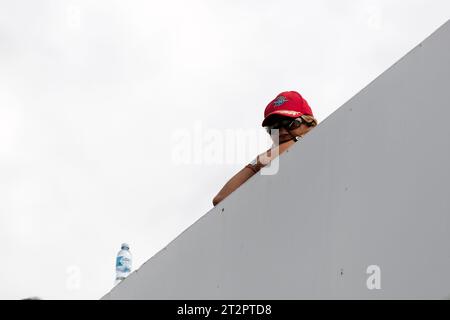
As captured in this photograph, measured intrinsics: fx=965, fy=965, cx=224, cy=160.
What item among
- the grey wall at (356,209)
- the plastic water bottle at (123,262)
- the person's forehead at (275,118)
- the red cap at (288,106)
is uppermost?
the red cap at (288,106)

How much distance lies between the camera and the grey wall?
2955 mm

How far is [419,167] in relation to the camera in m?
3.04

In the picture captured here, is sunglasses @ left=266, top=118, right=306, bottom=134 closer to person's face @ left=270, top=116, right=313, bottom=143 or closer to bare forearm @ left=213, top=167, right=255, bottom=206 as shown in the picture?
person's face @ left=270, top=116, right=313, bottom=143

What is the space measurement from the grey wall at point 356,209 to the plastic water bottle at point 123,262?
330 cm

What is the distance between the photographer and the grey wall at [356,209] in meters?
2.96

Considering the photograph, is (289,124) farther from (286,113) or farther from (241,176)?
(241,176)

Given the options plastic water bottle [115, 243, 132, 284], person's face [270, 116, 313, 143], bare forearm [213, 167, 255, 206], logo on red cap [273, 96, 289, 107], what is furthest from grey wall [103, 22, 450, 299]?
plastic water bottle [115, 243, 132, 284]

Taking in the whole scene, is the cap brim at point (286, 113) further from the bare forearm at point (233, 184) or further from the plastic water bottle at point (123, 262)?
the plastic water bottle at point (123, 262)

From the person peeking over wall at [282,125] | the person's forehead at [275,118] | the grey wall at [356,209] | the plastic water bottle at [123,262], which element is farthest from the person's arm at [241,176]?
the plastic water bottle at [123,262]

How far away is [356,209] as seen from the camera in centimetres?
325
